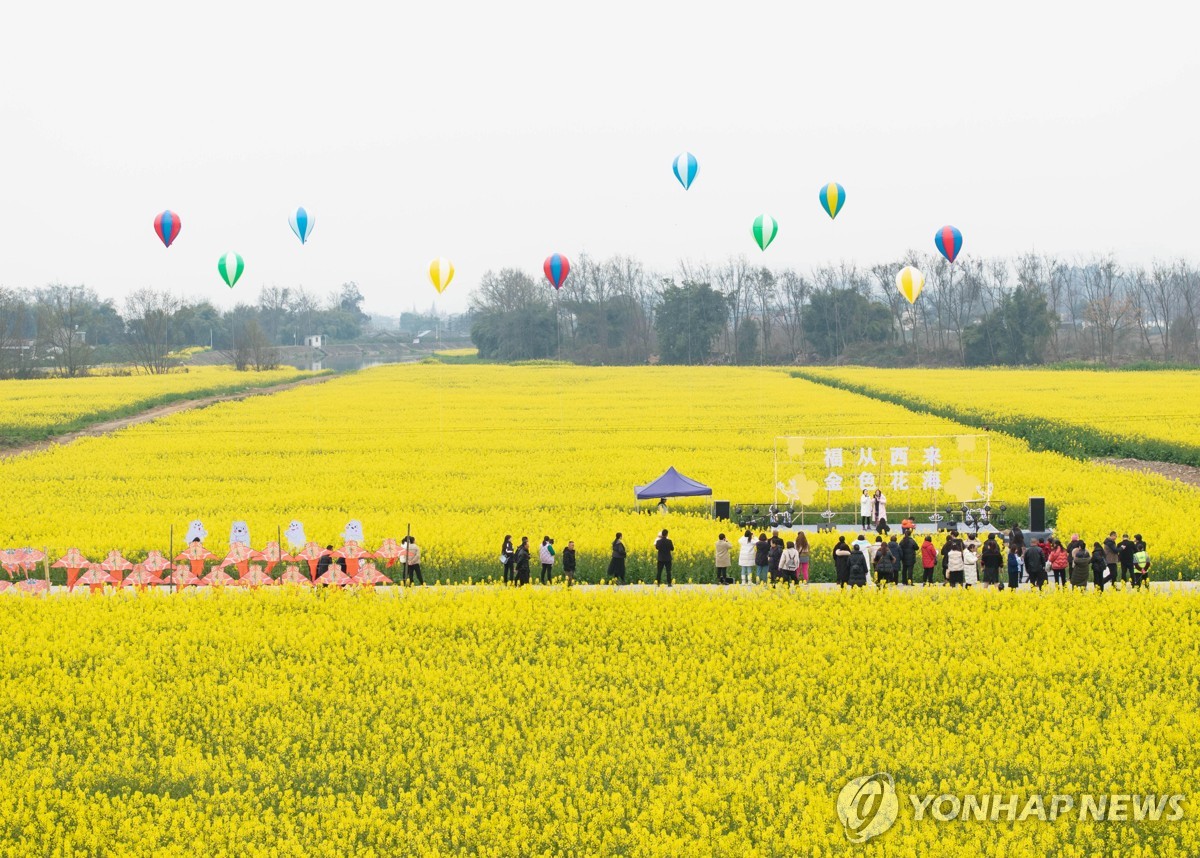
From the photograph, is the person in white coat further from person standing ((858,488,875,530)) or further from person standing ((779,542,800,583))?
person standing ((779,542,800,583))

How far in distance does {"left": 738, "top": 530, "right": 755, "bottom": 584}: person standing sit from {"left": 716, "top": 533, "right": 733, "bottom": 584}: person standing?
236 millimetres

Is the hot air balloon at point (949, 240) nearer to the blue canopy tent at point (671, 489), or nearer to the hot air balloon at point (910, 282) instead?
the hot air balloon at point (910, 282)

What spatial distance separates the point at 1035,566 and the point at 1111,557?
5.26 feet

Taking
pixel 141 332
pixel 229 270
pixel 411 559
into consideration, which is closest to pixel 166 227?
pixel 229 270

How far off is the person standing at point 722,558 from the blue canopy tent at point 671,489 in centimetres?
524

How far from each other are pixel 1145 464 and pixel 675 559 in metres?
22.7

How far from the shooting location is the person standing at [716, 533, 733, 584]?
2031cm

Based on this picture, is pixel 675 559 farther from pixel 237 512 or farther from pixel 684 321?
pixel 684 321

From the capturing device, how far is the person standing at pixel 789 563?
64.3 feet

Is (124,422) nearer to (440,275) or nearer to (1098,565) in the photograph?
(440,275)

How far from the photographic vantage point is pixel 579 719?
→ 1277 cm

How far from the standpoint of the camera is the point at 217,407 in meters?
61.1

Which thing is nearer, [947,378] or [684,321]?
[947,378]

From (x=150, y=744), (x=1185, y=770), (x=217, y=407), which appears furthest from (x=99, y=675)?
(x=217, y=407)
